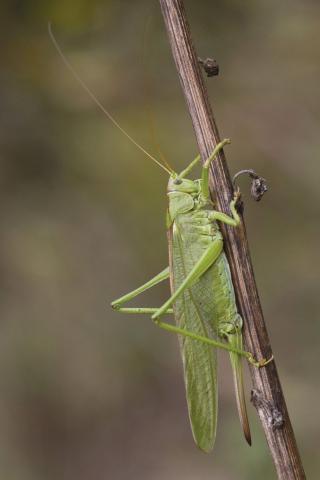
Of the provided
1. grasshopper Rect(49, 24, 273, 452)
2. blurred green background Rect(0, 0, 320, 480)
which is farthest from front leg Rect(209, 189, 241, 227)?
blurred green background Rect(0, 0, 320, 480)

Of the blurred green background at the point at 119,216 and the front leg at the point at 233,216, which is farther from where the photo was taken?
the blurred green background at the point at 119,216

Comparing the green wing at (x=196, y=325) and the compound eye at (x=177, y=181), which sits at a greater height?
the compound eye at (x=177, y=181)

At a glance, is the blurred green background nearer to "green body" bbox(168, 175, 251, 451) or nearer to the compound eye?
"green body" bbox(168, 175, 251, 451)

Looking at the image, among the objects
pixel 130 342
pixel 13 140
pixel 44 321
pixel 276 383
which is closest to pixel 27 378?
pixel 44 321

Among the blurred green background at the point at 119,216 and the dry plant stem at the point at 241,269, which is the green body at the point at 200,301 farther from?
the blurred green background at the point at 119,216

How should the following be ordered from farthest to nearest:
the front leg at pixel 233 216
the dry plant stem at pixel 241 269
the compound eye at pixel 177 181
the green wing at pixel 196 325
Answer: the compound eye at pixel 177 181, the green wing at pixel 196 325, the front leg at pixel 233 216, the dry plant stem at pixel 241 269

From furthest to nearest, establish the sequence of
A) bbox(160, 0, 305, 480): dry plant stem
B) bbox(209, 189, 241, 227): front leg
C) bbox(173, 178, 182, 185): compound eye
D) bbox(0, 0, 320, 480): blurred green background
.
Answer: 1. bbox(0, 0, 320, 480): blurred green background
2. bbox(173, 178, 182, 185): compound eye
3. bbox(209, 189, 241, 227): front leg
4. bbox(160, 0, 305, 480): dry plant stem

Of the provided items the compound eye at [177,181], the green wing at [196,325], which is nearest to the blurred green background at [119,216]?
the green wing at [196,325]

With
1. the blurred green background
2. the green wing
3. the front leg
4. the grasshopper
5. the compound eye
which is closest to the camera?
the front leg

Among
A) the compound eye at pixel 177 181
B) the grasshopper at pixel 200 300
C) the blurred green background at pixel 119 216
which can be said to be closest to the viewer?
the grasshopper at pixel 200 300
